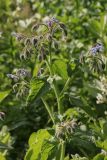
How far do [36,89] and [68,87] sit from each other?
2.36 feet

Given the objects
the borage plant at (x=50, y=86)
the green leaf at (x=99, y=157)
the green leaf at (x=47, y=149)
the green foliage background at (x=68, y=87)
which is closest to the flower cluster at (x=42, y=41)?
the borage plant at (x=50, y=86)

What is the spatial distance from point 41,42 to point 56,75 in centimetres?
20

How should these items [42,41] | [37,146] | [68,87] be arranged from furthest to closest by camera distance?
[68,87], [37,146], [42,41]

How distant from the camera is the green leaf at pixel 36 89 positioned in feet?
6.46

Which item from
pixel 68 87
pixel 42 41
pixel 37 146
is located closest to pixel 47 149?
pixel 37 146

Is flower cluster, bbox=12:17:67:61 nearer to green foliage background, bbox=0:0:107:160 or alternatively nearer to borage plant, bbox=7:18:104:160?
borage plant, bbox=7:18:104:160

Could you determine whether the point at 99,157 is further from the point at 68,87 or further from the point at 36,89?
the point at 68,87

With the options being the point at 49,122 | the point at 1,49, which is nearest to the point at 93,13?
the point at 1,49

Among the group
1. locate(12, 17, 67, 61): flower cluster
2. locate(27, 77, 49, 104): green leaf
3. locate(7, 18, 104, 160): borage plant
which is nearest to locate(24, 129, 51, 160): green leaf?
locate(7, 18, 104, 160): borage plant

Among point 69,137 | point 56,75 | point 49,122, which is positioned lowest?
point 49,122

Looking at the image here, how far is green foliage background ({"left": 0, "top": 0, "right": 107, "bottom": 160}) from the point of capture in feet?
7.02

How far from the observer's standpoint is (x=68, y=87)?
106 inches

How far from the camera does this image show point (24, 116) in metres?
3.07

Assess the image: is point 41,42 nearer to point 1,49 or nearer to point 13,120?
point 13,120
